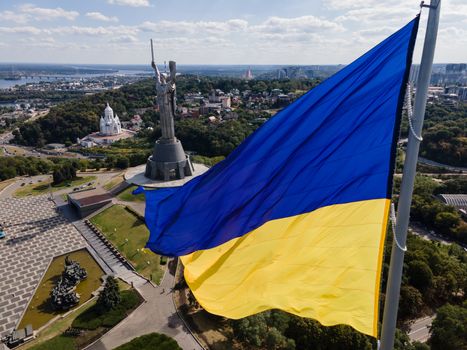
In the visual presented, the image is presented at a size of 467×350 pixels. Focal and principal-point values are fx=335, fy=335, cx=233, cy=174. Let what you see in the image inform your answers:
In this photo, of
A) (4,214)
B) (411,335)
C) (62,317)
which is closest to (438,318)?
(411,335)

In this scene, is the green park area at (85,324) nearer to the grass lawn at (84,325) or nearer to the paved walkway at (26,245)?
the grass lawn at (84,325)

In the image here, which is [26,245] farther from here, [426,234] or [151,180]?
[426,234]

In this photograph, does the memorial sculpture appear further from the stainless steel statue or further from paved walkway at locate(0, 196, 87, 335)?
the stainless steel statue

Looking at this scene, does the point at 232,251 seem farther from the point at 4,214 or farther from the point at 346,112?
the point at 4,214

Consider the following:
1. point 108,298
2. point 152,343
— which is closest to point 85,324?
point 108,298

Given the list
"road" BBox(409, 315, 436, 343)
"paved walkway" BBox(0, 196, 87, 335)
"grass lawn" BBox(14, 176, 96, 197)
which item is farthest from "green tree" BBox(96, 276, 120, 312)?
"grass lawn" BBox(14, 176, 96, 197)

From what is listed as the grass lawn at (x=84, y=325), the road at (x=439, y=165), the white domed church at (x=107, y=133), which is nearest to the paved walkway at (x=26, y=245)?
the grass lawn at (x=84, y=325)
